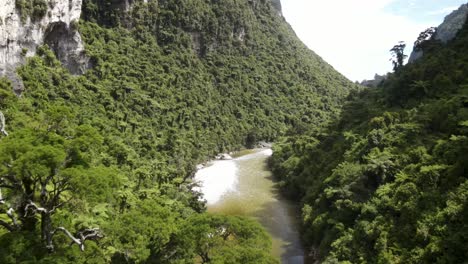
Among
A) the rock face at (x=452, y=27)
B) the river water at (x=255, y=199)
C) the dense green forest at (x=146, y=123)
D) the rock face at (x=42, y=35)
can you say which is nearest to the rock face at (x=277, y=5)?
the dense green forest at (x=146, y=123)

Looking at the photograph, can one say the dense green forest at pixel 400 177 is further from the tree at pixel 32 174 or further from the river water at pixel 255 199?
the tree at pixel 32 174

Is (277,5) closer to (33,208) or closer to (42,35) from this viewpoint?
(42,35)

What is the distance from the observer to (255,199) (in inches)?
2266

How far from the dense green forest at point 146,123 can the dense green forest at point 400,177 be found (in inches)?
368

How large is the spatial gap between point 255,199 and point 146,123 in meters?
29.2

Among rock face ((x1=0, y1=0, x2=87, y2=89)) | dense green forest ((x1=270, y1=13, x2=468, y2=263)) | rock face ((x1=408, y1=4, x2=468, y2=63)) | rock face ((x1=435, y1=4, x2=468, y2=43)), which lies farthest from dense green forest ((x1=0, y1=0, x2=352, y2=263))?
rock face ((x1=435, y1=4, x2=468, y2=43))

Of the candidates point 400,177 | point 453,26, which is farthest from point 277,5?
point 400,177

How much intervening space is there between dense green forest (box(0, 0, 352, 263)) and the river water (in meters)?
5.27

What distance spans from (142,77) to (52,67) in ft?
79.1

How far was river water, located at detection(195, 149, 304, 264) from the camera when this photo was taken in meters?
41.3

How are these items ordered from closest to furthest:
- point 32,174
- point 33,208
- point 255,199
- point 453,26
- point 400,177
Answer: point 32,174, point 33,208, point 400,177, point 255,199, point 453,26

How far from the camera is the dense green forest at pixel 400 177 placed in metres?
25.1

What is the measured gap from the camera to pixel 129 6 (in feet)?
315

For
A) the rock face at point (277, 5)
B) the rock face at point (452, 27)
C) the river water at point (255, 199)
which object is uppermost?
the rock face at point (277, 5)
